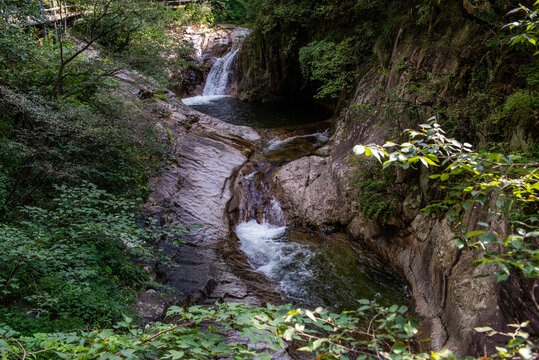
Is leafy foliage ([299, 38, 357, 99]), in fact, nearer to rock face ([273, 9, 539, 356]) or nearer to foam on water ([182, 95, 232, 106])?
rock face ([273, 9, 539, 356])

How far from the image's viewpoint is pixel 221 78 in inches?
791

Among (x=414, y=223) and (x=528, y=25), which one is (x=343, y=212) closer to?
(x=414, y=223)

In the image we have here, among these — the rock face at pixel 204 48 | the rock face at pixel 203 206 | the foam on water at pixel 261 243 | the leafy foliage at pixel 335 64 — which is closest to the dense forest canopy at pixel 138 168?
the rock face at pixel 203 206

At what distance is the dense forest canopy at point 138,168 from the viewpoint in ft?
6.30

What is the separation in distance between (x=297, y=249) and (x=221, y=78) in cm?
1508

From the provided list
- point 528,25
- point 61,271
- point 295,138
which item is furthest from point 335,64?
point 61,271

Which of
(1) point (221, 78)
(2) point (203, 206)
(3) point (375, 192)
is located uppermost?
(1) point (221, 78)

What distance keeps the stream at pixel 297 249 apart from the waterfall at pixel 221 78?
7.85m

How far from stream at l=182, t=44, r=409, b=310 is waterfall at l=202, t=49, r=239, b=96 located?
7853 mm

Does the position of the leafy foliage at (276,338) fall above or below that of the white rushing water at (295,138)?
below

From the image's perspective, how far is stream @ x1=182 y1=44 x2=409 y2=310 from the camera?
630cm

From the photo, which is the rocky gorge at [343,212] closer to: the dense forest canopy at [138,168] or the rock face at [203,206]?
the rock face at [203,206]

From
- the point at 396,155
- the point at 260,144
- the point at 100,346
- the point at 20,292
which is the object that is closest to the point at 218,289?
the point at 20,292

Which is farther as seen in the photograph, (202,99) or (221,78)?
(221,78)
